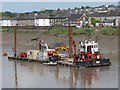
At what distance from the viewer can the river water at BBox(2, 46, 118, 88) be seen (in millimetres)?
27078

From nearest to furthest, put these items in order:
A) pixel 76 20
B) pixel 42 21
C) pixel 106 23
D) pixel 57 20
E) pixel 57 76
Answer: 1. pixel 57 76
2. pixel 106 23
3. pixel 76 20
4. pixel 57 20
5. pixel 42 21

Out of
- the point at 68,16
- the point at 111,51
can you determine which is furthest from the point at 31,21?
the point at 111,51

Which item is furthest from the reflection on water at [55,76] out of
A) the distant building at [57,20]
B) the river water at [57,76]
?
the distant building at [57,20]

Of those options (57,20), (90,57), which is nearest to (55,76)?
(90,57)

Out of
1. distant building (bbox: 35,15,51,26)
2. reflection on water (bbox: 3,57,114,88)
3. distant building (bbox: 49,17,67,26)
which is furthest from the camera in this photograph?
distant building (bbox: 35,15,51,26)

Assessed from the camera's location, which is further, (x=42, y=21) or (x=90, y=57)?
(x=42, y=21)

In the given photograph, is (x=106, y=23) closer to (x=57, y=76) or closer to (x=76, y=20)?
(x=76, y=20)

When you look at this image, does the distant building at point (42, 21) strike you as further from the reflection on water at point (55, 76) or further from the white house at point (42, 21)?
the reflection on water at point (55, 76)

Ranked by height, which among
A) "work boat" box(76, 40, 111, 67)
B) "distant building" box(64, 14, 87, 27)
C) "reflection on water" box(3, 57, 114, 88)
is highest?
"distant building" box(64, 14, 87, 27)

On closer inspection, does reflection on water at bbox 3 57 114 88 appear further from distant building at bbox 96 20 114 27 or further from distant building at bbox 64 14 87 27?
distant building at bbox 64 14 87 27

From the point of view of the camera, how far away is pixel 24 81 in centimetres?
2856

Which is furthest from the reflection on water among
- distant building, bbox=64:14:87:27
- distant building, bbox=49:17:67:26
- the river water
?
distant building, bbox=49:17:67:26

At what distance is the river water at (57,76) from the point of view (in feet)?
88.8

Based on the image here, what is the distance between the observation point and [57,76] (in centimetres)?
3055
